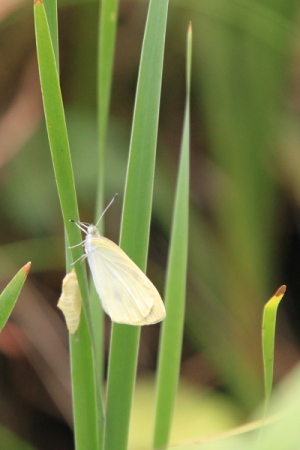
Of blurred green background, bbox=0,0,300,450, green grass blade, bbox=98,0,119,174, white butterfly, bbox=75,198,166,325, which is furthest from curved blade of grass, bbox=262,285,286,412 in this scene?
blurred green background, bbox=0,0,300,450

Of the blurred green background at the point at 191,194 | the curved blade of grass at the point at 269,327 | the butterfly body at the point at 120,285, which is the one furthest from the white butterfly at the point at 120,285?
the blurred green background at the point at 191,194

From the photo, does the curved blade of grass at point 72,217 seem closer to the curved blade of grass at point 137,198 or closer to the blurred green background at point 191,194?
the curved blade of grass at point 137,198

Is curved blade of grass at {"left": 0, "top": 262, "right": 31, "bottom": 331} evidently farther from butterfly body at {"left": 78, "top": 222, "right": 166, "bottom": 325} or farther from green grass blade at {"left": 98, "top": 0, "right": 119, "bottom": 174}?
green grass blade at {"left": 98, "top": 0, "right": 119, "bottom": 174}

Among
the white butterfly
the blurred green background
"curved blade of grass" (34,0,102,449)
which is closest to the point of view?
"curved blade of grass" (34,0,102,449)

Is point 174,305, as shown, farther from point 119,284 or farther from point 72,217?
point 72,217

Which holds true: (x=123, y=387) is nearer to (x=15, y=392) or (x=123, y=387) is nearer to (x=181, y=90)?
(x=15, y=392)

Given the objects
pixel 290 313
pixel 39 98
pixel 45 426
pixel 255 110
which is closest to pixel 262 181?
pixel 255 110

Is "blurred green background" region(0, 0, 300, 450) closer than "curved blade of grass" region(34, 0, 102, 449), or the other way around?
"curved blade of grass" region(34, 0, 102, 449)
